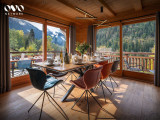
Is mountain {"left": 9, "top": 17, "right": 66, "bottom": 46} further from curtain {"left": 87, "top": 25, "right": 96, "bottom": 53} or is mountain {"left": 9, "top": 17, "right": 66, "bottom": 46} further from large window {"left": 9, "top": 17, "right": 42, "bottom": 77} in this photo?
curtain {"left": 87, "top": 25, "right": 96, "bottom": 53}

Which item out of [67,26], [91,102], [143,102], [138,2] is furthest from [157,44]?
[67,26]

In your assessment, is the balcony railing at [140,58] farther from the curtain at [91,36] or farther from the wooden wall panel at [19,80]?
the wooden wall panel at [19,80]

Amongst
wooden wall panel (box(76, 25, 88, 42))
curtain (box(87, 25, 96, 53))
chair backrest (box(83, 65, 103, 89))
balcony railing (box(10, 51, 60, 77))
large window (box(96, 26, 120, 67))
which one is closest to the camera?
chair backrest (box(83, 65, 103, 89))

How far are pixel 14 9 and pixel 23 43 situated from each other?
1.34 meters

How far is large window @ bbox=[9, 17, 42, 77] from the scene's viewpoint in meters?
3.64

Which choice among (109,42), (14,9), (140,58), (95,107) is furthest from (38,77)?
(140,58)

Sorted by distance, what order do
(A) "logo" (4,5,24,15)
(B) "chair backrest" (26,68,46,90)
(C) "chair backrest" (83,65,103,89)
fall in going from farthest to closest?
(A) "logo" (4,5,24,15) < (C) "chair backrest" (83,65,103,89) < (B) "chair backrest" (26,68,46,90)

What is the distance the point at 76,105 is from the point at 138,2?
135 inches

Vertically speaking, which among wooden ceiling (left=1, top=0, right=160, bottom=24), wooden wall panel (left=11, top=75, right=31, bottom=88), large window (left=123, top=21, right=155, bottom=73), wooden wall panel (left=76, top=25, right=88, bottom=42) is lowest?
wooden wall panel (left=11, top=75, right=31, bottom=88)

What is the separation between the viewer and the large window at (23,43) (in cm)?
364

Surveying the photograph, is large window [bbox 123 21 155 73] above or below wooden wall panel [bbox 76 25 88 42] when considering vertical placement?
below

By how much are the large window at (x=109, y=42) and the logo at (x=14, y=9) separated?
11.3 ft

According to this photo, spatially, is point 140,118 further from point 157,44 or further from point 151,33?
point 151,33

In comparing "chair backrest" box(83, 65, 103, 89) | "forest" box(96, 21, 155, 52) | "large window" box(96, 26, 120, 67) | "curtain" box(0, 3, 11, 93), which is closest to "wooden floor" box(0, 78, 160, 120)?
"curtain" box(0, 3, 11, 93)
